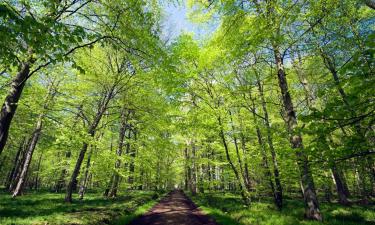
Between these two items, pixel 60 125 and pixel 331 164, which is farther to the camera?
pixel 60 125

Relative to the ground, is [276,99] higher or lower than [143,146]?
higher

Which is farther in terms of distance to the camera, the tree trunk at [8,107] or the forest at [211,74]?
the tree trunk at [8,107]

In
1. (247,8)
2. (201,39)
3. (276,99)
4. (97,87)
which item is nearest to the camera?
(247,8)

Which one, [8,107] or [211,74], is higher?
[211,74]

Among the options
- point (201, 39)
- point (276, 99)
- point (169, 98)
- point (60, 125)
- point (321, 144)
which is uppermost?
point (201, 39)

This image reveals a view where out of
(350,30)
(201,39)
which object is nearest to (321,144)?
(350,30)

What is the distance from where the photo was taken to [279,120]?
22.7m

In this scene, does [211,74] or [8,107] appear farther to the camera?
[211,74]

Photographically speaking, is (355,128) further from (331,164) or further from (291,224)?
(291,224)

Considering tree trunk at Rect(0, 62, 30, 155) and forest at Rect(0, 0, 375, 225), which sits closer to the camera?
forest at Rect(0, 0, 375, 225)

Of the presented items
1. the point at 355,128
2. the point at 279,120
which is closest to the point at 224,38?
the point at 355,128

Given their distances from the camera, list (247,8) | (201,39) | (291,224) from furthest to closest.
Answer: (201,39)
(247,8)
(291,224)

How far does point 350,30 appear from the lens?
32.3 ft

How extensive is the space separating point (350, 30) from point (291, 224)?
28.9 feet
